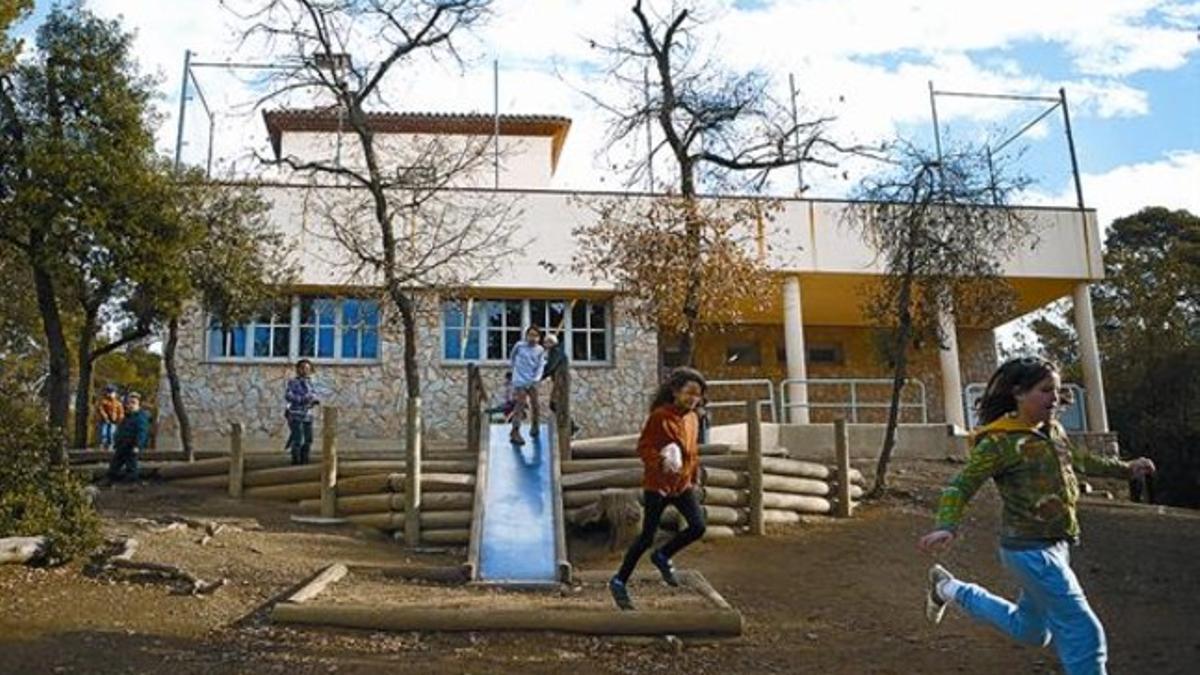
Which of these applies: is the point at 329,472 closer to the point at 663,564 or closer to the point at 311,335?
the point at 663,564

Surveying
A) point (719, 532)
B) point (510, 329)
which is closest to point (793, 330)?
point (510, 329)

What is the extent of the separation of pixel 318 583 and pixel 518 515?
339 centimetres

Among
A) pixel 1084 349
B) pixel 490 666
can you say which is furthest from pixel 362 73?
pixel 1084 349

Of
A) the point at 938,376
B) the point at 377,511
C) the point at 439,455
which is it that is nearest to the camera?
the point at 377,511

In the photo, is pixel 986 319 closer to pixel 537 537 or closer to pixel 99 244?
pixel 537 537

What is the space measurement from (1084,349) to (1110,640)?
54.1 ft

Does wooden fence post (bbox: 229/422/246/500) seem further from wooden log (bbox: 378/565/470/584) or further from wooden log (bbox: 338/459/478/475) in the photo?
wooden log (bbox: 378/565/470/584)

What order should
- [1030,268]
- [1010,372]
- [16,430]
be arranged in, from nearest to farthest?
[1010,372] < [16,430] < [1030,268]

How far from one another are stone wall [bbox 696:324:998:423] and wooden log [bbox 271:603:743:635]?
18.2m

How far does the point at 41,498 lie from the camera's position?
29.0 feet

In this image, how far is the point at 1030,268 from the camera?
2212 centimetres

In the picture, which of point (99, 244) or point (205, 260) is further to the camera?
point (205, 260)

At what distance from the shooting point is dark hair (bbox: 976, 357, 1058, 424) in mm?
4941

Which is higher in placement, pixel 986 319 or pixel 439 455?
pixel 986 319
